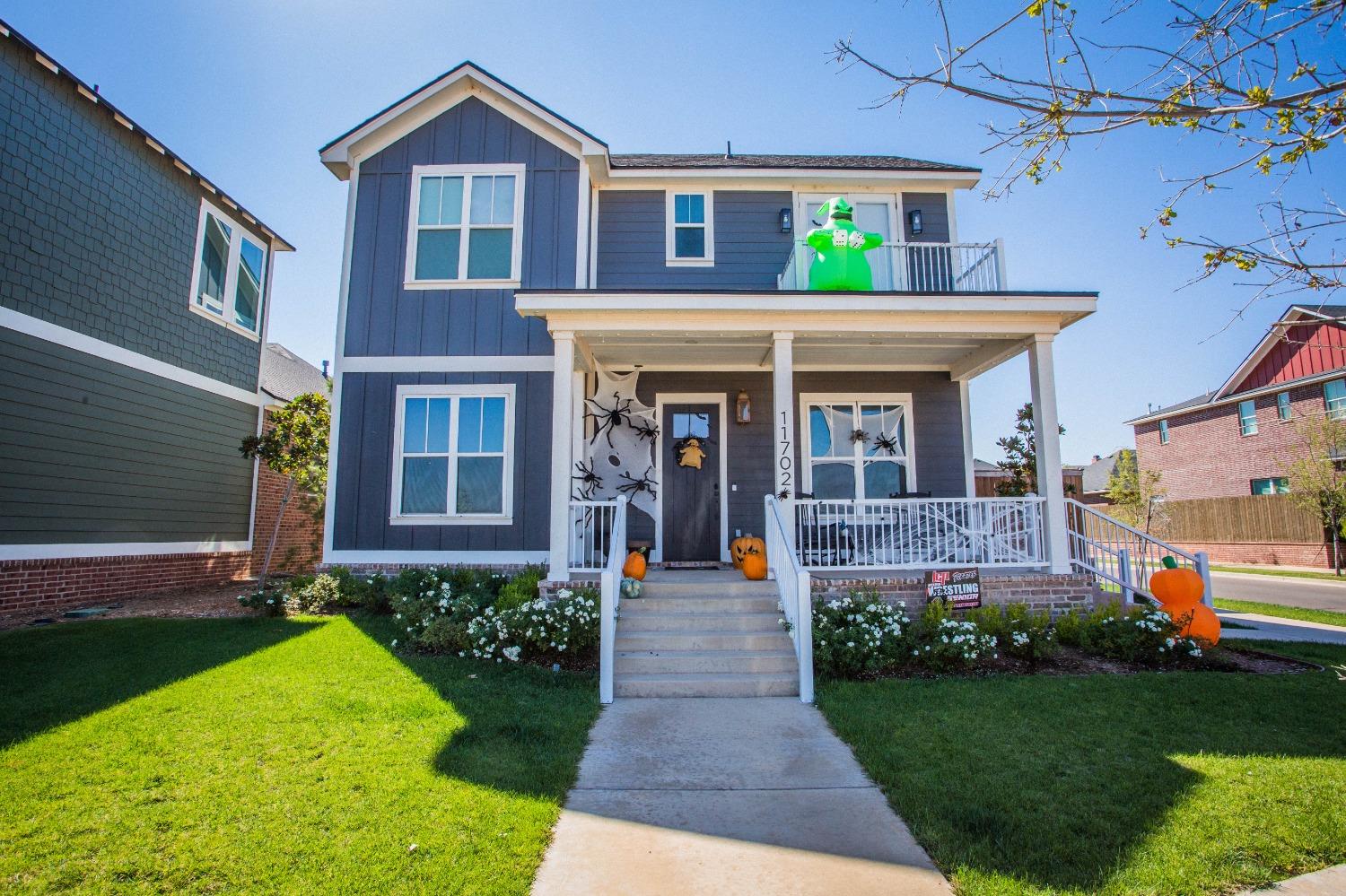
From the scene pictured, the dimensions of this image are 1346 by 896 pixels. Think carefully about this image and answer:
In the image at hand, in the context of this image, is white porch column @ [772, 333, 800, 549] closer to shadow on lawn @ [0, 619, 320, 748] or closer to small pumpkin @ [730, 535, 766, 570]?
small pumpkin @ [730, 535, 766, 570]

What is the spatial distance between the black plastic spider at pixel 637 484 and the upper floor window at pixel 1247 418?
24.6 meters

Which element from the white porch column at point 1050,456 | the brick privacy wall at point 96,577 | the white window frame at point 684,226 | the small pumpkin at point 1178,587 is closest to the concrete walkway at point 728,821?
the white porch column at point 1050,456

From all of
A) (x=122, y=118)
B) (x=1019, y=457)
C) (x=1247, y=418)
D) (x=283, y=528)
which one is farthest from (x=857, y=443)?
(x=1247, y=418)

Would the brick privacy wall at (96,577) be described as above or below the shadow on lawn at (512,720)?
above

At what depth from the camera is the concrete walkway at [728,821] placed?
289 cm

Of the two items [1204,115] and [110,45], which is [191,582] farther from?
[1204,115]

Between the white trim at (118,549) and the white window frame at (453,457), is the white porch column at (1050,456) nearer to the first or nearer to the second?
the white window frame at (453,457)

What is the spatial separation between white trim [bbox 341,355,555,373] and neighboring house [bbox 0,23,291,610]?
331cm

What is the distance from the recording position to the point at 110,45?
31.9 feet

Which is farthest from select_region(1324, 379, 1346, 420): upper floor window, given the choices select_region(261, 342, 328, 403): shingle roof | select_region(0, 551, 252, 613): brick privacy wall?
select_region(0, 551, 252, 613): brick privacy wall

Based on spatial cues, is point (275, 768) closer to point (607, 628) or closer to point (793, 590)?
point (607, 628)

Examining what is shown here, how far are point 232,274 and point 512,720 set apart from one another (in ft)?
34.9

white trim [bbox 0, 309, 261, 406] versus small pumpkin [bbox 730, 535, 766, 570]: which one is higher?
white trim [bbox 0, 309, 261, 406]

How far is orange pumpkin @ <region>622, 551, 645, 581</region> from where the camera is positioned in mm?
7594
